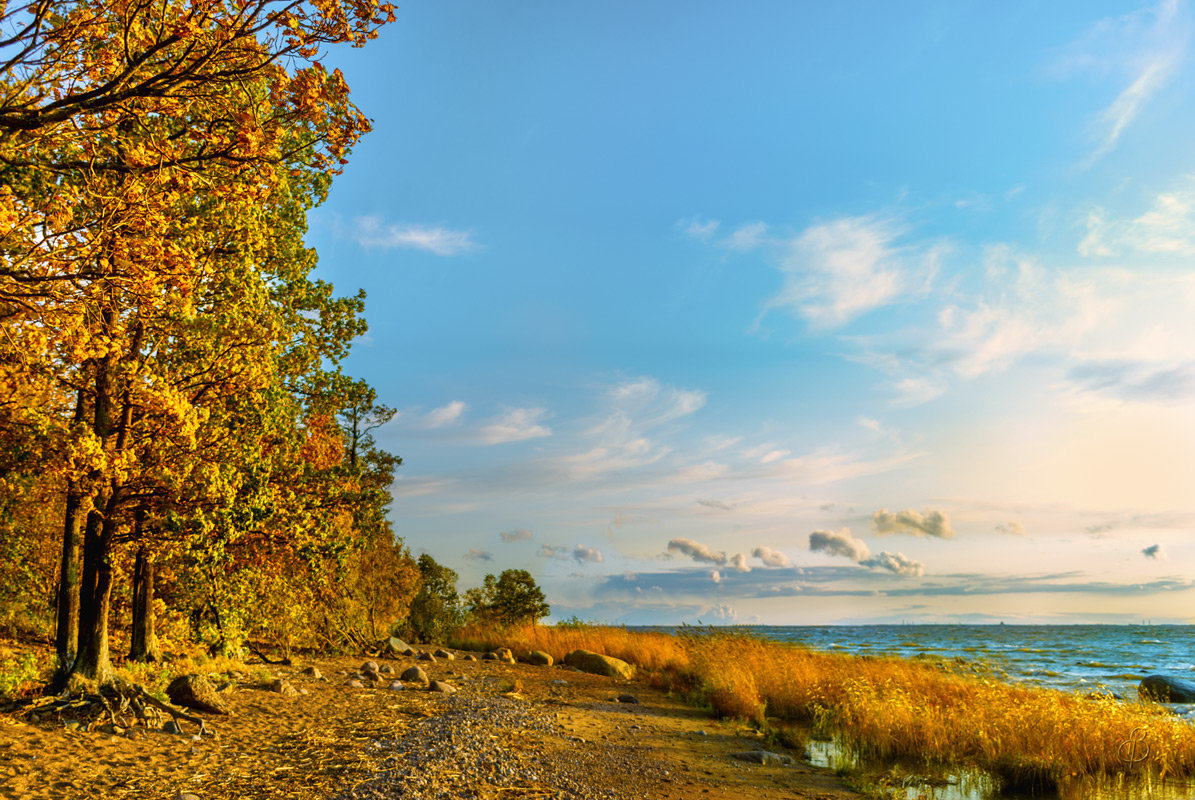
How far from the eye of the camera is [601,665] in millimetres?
21266

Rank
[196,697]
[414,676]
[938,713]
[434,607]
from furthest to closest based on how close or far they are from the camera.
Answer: [434,607] < [414,676] < [938,713] < [196,697]

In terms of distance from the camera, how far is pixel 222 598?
12.6 m

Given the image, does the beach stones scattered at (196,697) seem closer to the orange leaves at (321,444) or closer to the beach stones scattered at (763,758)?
the orange leaves at (321,444)

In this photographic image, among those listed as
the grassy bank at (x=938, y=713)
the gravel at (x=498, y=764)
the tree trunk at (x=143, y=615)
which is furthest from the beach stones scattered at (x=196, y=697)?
the grassy bank at (x=938, y=713)

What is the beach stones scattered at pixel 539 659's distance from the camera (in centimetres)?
2338

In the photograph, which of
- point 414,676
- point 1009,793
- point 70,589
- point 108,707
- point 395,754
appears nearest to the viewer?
point 395,754

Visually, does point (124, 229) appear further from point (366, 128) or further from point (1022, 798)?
point (1022, 798)

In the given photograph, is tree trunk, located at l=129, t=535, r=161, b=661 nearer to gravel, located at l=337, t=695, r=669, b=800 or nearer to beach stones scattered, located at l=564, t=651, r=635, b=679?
gravel, located at l=337, t=695, r=669, b=800

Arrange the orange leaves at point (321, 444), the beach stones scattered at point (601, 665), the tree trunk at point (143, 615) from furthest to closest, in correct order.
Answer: the beach stones scattered at point (601, 665)
the orange leaves at point (321, 444)
the tree trunk at point (143, 615)

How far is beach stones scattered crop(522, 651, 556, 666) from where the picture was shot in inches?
920

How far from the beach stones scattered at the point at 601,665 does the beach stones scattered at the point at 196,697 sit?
41.8 ft

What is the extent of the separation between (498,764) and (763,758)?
418 cm

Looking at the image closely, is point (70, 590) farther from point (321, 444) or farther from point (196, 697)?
point (321, 444)

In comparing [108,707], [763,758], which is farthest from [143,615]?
[763,758]
